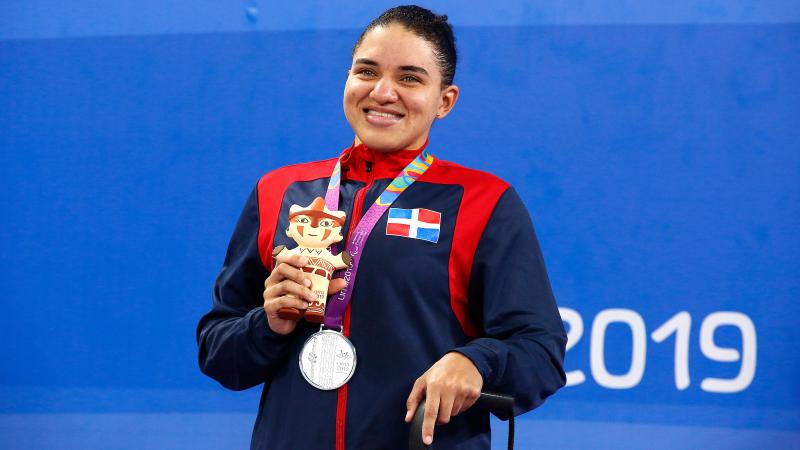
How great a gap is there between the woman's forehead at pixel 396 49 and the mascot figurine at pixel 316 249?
0.89 feet

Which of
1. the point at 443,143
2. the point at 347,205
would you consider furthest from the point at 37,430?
the point at 347,205

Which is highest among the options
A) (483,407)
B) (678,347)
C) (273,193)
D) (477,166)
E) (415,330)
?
(477,166)

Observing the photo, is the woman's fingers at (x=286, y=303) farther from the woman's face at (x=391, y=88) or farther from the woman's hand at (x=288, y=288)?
the woman's face at (x=391, y=88)

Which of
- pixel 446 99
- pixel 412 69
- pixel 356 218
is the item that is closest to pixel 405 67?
pixel 412 69

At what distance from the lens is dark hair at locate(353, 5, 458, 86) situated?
1.51 meters

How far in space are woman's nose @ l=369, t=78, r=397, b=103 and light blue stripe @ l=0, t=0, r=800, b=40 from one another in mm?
1453

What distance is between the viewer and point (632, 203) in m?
2.80

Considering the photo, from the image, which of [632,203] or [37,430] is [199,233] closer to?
[37,430]

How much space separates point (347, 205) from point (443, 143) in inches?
56.5

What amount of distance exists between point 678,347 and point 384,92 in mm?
1648

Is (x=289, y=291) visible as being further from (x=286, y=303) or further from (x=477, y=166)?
(x=477, y=166)

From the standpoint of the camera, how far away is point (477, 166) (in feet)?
9.38

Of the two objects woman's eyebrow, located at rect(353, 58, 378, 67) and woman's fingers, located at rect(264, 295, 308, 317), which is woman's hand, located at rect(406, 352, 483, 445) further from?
woman's eyebrow, located at rect(353, 58, 378, 67)

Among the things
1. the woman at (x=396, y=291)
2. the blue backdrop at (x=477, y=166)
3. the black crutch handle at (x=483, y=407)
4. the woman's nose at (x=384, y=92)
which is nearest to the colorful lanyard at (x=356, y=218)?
the woman at (x=396, y=291)
